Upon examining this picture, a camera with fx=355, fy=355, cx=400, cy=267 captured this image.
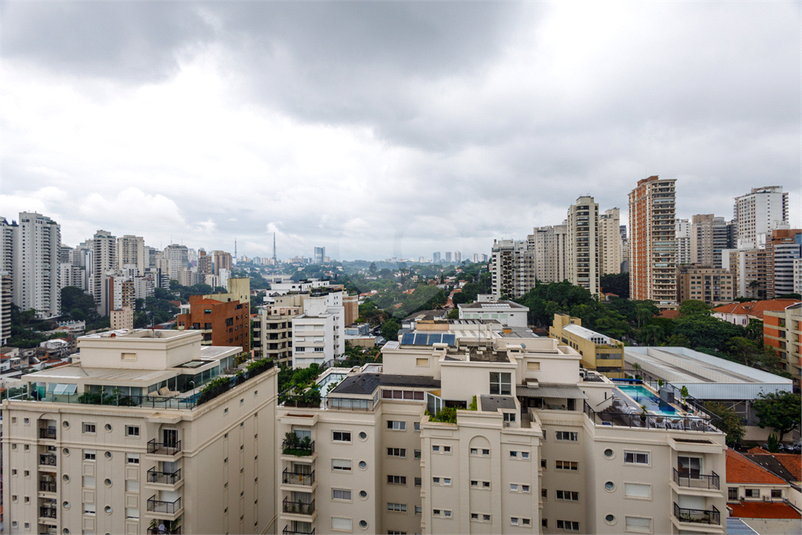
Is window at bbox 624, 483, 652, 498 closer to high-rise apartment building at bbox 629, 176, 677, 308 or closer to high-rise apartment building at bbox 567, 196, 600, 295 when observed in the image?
high-rise apartment building at bbox 567, 196, 600, 295

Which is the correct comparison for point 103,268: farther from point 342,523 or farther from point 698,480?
point 698,480

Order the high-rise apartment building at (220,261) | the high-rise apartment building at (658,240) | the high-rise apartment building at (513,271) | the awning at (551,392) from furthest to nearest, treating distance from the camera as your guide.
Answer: the high-rise apartment building at (220,261)
the high-rise apartment building at (513,271)
the high-rise apartment building at (658,240)
the awning at (551,392)

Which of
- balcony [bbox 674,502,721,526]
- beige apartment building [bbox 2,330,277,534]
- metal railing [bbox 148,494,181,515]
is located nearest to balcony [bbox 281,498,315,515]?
beige apartment building [bbox 2,330,277,534]

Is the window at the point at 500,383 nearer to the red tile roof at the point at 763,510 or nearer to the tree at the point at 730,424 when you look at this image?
the red tile roof at the point at 763,510

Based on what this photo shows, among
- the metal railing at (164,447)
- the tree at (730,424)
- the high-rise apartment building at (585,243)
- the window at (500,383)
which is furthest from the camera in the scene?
the high-rise apartment building at (585,243)

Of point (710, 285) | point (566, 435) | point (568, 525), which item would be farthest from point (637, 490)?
point (710, 285)

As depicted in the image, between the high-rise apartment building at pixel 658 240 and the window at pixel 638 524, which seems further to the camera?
the high-rise apartment building at pixel 658 240

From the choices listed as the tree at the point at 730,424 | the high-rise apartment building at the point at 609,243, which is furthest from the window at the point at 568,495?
the high-rise apartment building at the point at 609,243
